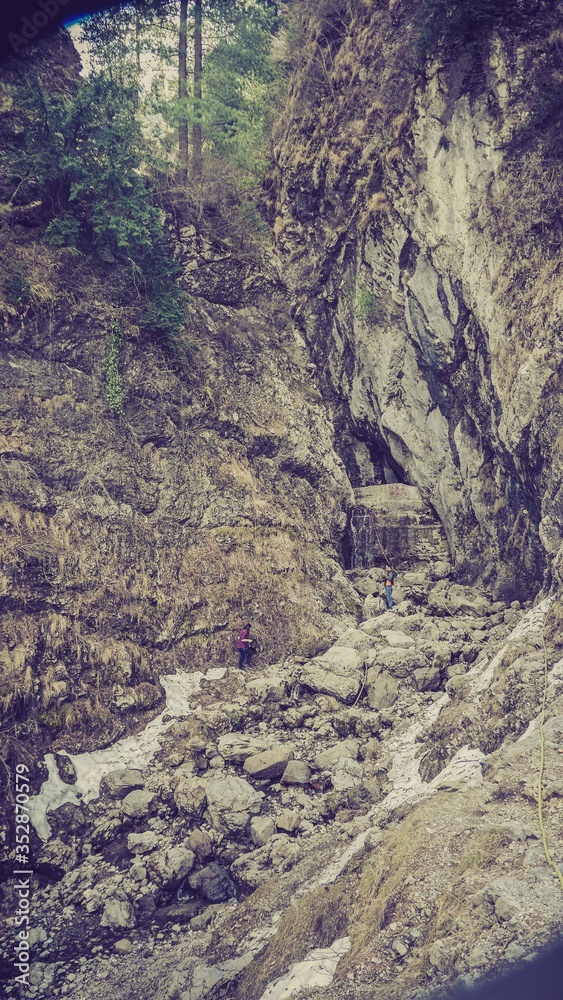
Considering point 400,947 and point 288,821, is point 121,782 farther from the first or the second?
point 400,947

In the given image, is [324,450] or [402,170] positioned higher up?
[402,170]

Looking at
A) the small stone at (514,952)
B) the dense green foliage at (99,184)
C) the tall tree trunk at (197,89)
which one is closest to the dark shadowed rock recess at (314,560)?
the small stone at (514,952)

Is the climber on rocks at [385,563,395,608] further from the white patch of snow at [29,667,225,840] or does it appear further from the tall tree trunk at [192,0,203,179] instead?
the tall tree trunk at [192,0,203,179]

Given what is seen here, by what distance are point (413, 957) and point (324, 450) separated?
13.1m

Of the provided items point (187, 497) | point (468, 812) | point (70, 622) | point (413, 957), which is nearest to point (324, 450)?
point (187, 497)

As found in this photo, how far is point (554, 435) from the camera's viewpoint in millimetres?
12406

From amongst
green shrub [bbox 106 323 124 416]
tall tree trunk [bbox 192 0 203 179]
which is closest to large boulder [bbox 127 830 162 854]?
green shrub [bbox 106 323 124 416]

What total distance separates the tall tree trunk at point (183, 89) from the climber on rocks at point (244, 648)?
44.1 feet

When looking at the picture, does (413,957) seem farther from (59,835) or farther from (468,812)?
(59,835)

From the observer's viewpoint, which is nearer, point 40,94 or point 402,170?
point 40,94

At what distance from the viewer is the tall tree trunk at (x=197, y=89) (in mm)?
19469

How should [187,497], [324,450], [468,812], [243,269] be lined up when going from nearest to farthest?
[468,812] < [187,497] < [324,450] < [243,269]

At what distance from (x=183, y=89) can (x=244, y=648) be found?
17927mm

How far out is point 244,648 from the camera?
13250 mm
